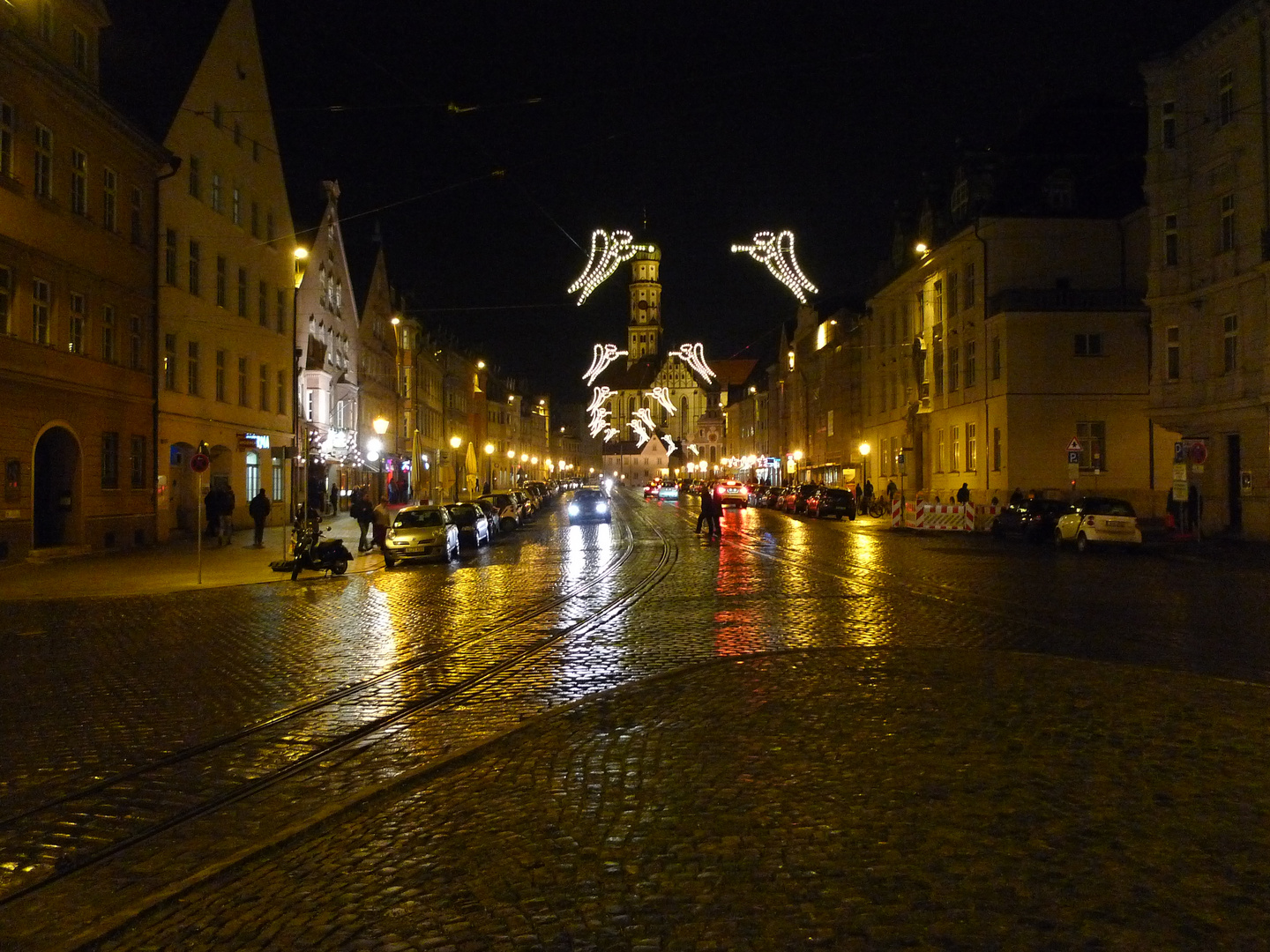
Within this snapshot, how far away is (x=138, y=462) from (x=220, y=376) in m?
6.77

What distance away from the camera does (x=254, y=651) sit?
13.9 meters

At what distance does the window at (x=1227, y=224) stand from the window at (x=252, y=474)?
32.3m

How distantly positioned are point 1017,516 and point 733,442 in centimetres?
10145

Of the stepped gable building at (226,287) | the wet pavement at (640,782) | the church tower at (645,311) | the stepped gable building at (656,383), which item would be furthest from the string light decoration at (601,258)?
the church tower at (645,311)

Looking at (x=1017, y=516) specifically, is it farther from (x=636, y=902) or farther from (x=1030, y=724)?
(x=636, y=902)

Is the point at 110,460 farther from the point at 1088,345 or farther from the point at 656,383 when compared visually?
the point at 656,383

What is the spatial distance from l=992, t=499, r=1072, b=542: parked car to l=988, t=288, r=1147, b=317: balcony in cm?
1078

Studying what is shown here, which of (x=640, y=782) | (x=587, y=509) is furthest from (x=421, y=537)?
(x=640, y=782)

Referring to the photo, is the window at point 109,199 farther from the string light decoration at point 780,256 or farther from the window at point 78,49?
the string light decoration at point 780,256

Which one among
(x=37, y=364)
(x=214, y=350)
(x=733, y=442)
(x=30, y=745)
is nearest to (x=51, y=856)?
(x=30, y=745)

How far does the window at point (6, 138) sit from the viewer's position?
2484 centimetres

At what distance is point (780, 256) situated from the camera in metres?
35.6

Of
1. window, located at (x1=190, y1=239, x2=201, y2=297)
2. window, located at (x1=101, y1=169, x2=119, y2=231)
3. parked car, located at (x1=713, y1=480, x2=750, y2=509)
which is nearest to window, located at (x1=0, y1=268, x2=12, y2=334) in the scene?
window, located at (x1=101, y1=169, x2=119, y2=231)

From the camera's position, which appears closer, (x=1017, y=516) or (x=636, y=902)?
(x=636, y=902)
